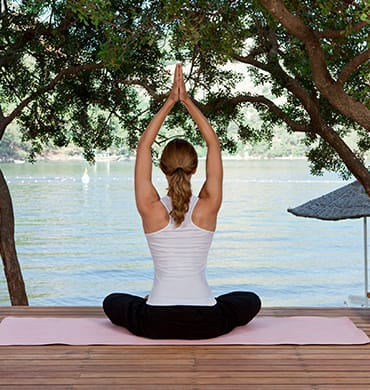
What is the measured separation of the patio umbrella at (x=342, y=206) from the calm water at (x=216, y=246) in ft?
28.0

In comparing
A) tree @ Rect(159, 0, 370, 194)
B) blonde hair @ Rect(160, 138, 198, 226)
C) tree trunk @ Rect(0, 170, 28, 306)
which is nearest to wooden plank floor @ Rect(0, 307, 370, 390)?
blonde hair @ Rect(160, 138, 198, 226)

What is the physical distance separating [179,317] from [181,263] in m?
0.24

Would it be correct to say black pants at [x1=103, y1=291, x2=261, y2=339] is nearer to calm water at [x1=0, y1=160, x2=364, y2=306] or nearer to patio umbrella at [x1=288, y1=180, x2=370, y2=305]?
patio umbrella at [x1=288, y1=180, x2=370, y2=305]

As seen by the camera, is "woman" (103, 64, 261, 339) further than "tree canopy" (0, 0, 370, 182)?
No

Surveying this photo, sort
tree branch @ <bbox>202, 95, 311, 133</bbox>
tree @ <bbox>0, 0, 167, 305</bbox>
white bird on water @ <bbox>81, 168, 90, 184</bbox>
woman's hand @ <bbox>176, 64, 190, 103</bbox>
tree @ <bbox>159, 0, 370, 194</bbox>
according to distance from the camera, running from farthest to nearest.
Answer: white bird on water @ <bbox>81, 168, 90, 184</bbox> → tree @ <bbox>0, 0, 167, 305</bbox> → tree branch @ <bbox>202, 95, 311, 133</bbox> → tree @ <bbox>159, 0, 370, 194</bbox> → woman's hand @ <bbox>176, 64, 190, 103</bbox>

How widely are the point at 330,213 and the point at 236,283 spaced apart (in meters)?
10.7

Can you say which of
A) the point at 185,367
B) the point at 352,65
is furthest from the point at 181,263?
the point at 352,65

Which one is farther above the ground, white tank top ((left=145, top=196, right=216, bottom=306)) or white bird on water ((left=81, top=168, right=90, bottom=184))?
white tank top ((left=145, top=196, right=216, bottom=306))

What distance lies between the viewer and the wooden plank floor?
10.8 feet

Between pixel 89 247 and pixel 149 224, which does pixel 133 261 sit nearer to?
pixel 89 247

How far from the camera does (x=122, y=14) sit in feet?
24.5

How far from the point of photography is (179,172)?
3.89 meters

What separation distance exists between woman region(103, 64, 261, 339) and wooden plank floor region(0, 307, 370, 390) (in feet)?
0.45

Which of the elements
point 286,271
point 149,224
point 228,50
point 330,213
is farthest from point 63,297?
point 149,224
